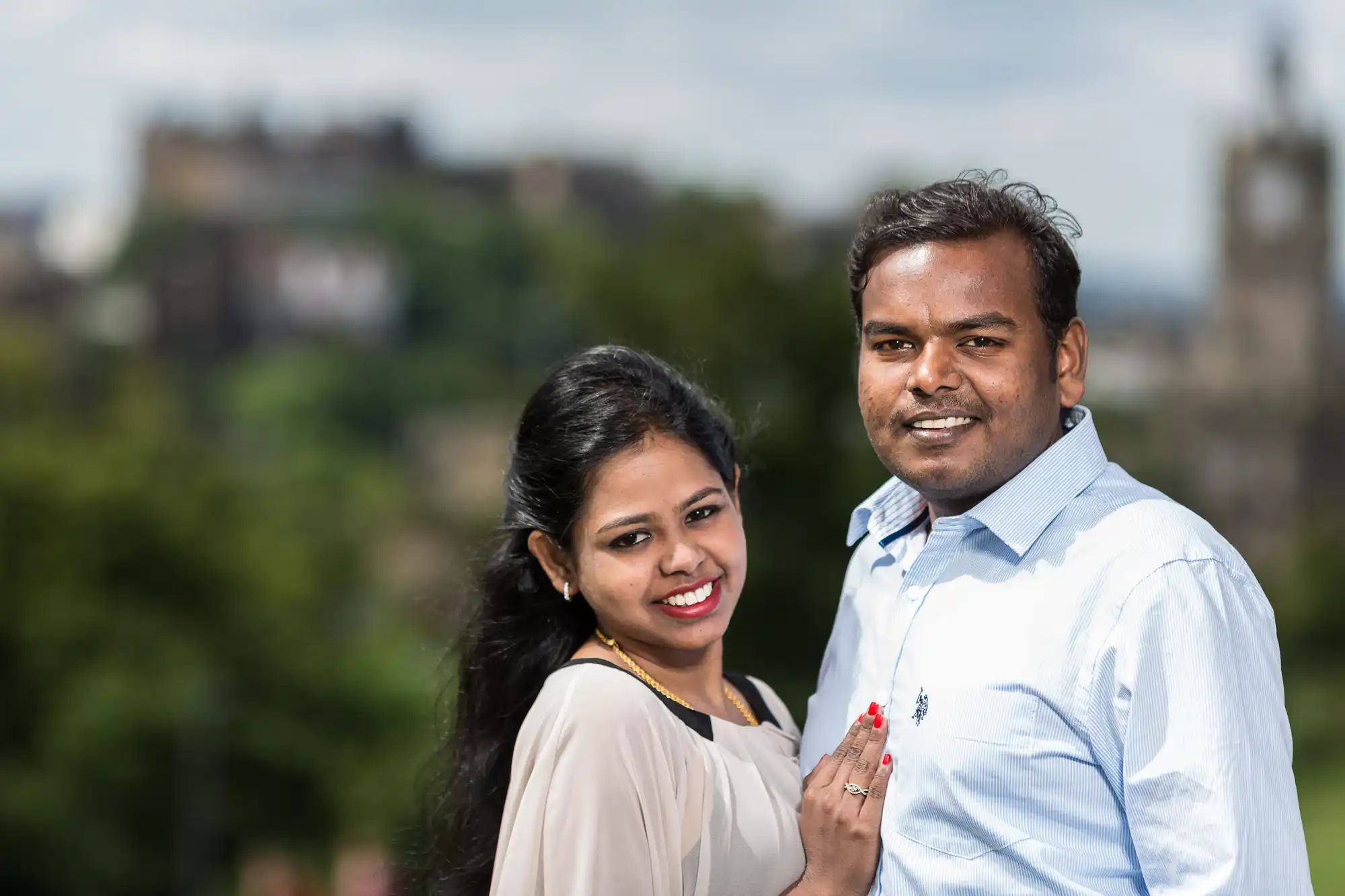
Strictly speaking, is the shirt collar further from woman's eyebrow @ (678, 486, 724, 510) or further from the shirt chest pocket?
woman's eyebrow @ (678, 486, 724, 510)

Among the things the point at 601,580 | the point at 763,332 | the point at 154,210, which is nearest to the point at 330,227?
the point at 154,210

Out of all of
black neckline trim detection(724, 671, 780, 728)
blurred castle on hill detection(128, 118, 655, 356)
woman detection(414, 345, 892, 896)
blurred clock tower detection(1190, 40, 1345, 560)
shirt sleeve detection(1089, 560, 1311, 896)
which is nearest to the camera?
shirt sleeve detection(1089, 560, 1311, 896)

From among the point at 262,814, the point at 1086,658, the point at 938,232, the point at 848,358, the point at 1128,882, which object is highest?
the point at 938,232

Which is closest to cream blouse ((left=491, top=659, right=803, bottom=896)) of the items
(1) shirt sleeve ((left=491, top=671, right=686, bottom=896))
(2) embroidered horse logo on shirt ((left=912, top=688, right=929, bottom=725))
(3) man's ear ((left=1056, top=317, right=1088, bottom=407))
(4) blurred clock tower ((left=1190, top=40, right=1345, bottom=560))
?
(1) shirt sleeve ((left=491, top=671, right=686, bottom=896))

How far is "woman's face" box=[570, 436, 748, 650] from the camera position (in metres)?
2.74

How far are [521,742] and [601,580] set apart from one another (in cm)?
29

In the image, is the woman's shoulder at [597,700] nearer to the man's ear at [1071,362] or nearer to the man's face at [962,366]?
the man's face at [962,366]

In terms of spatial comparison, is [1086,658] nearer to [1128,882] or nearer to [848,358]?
[1128,882]

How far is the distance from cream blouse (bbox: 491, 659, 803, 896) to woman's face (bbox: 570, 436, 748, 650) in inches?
4.4

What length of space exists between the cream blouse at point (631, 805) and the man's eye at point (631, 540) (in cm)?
19

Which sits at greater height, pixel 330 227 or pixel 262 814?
pixel 330 227

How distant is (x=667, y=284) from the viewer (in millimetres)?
26938

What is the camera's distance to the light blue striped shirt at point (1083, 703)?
217 cm

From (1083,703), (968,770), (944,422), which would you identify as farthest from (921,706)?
(944,422)
